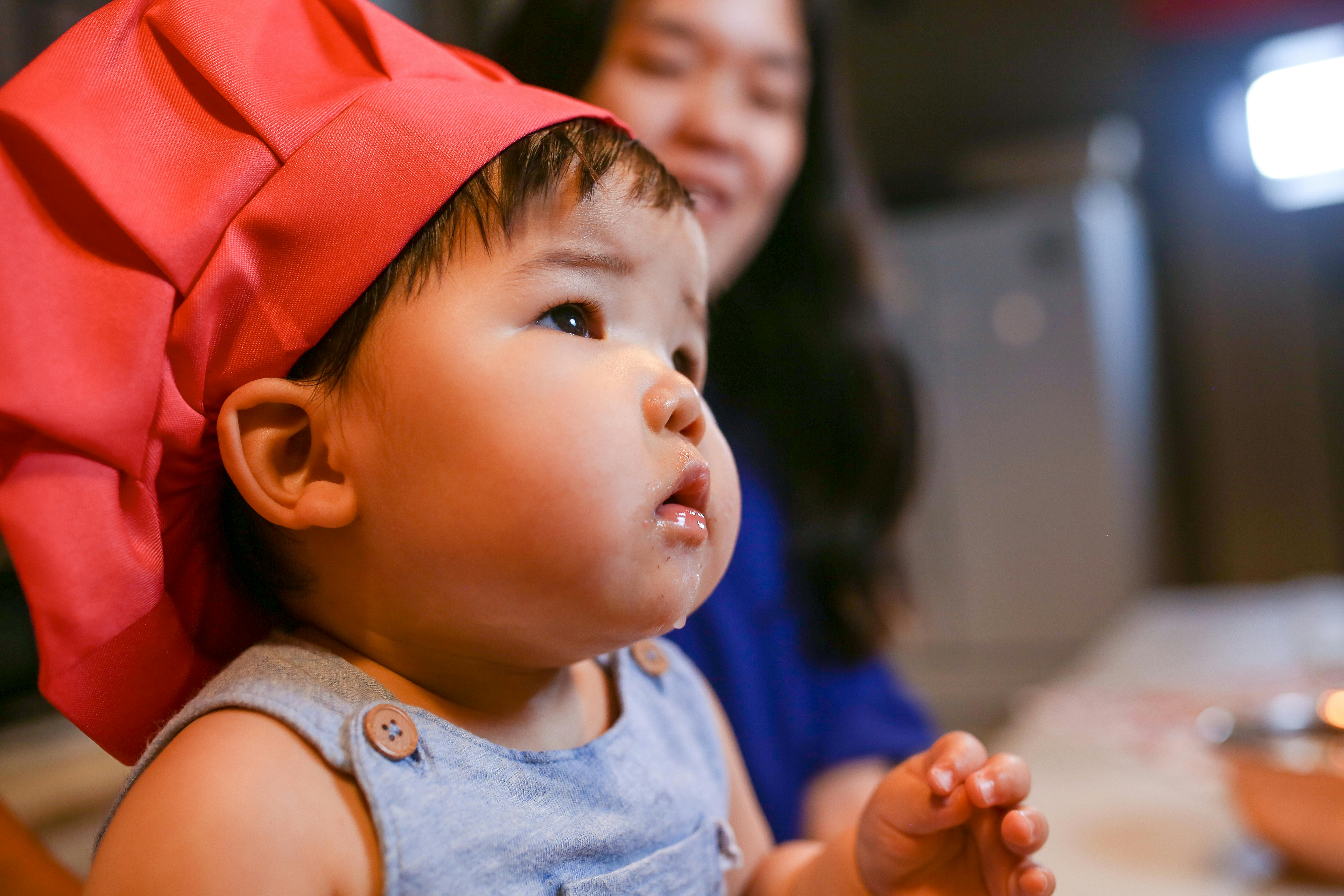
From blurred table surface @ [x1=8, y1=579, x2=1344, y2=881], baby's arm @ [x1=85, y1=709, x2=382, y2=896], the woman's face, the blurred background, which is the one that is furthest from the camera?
the blurred background

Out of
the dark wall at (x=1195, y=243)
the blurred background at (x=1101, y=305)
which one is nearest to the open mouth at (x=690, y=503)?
the blurred background at (x=1101, y=305)

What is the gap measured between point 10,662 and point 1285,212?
11.9 ft

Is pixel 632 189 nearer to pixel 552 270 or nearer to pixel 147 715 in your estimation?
pixel 552 270

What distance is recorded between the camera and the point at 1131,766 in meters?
0.99

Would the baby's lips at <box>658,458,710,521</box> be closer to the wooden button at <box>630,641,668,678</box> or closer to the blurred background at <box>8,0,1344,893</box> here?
the wooden button at <box>630,641,668,678</box>

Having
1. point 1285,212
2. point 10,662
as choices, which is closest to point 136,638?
point 10,662

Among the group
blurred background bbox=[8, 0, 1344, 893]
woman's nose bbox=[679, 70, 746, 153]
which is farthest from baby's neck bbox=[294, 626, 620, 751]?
blurred background bbox=[8, 0, 1344, 893]

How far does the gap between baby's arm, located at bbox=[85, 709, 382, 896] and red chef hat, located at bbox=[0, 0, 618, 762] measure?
61mm

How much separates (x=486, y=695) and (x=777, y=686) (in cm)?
64

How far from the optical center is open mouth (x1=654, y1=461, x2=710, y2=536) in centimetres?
38

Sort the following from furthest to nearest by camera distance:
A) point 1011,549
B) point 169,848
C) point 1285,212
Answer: point 1285,212 < point 1011,549 < point 169,848

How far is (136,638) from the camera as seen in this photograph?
40 cm

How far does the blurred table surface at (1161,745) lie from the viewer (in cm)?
74

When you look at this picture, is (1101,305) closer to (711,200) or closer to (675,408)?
(711,200)
